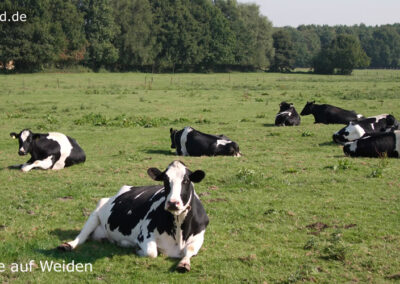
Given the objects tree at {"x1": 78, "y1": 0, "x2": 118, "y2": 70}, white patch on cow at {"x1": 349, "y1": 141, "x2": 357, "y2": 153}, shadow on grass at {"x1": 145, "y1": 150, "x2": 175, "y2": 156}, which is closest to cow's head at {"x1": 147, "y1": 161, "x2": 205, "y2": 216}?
white patch on cow at {"x1": 349, "y1": 141, "x2": 357, "y2": 153}

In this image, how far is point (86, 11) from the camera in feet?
286

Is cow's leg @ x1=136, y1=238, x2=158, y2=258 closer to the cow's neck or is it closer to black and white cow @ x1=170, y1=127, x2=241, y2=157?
the cow's neck

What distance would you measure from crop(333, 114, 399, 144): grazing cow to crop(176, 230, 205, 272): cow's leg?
1106 cm

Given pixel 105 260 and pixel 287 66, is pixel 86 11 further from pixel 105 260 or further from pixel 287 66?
pixel 105 260

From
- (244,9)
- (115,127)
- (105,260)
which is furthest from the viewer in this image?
(244,9)

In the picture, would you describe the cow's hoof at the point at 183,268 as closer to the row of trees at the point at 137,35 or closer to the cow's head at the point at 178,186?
the cow's head at the point at 178,186

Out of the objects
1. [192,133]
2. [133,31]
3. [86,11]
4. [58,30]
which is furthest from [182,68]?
[192,133]

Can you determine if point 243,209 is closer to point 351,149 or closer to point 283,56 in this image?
point 351,149

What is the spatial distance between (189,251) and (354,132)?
11689 millimetres

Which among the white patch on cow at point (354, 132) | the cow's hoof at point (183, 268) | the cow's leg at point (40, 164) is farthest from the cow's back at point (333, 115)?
the cow's hoof at point (183, 268)

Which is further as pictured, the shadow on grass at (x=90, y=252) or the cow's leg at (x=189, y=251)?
the shadow on grass at (x=90, y=252)

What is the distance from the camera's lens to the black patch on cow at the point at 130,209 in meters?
7.51

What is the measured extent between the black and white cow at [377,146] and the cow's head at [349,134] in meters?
1.90

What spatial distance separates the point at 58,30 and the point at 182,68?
29.5 m
